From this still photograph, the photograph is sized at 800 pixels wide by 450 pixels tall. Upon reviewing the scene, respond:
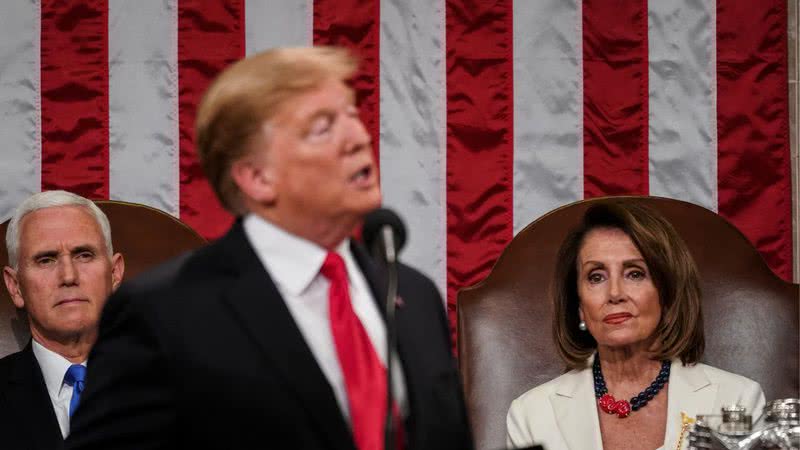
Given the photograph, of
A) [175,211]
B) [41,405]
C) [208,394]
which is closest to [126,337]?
[208,394]

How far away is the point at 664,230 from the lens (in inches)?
123

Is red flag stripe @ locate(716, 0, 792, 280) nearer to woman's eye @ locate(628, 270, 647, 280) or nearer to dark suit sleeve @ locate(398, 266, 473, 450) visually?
woman's eye @ locate(628, 270, 647, 280)

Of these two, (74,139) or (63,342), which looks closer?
(63,342)

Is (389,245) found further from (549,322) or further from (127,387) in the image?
(549,322)

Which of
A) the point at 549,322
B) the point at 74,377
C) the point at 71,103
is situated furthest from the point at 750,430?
the point at 71,103

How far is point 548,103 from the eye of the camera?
3814 millimetres

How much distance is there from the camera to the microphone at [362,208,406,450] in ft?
4.88

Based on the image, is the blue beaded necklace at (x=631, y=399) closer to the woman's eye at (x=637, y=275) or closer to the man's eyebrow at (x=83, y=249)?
the woman's eye at (x=637, y=275)

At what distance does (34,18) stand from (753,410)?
2.36 meters

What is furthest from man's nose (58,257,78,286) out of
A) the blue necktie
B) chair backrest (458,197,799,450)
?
chair backrest (458,197,799,450)

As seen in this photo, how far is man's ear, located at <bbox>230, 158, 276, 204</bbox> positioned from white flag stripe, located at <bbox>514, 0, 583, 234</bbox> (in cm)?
217

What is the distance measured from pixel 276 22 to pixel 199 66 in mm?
274

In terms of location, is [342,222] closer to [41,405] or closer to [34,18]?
[41,405]

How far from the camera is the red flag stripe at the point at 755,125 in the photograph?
3.84 m
